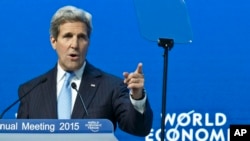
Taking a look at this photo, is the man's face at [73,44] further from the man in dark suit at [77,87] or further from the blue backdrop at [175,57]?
the blue backdrop at [175,57]

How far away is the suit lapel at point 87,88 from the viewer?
182 cm

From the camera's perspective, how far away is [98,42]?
2.46m

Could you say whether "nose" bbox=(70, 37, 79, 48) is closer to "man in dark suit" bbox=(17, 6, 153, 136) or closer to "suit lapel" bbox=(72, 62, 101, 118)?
"man in dark suit" bbox=(17, 6, 153, 136)

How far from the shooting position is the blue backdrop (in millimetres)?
2357

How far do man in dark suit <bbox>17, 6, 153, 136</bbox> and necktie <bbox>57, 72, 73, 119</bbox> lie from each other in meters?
0.01

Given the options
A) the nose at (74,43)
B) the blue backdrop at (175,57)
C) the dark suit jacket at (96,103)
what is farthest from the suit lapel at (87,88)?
the blue backdrop at (175,57)

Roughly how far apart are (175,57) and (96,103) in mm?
669

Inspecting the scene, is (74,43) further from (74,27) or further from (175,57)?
(175,57)

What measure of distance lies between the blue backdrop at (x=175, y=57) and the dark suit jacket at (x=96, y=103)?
459mm

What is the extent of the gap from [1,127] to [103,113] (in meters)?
0.47

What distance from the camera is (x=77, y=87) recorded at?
1.90 m

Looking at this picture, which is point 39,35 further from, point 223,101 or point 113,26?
point 223,101

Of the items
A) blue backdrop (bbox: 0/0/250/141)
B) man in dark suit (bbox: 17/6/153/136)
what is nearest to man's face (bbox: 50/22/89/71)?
man in dark suit (bbox: 17/6/153/136)

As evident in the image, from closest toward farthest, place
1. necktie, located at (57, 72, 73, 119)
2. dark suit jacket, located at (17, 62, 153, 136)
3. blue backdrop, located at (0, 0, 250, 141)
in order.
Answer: dark suit jacket, located at (17, 62, 153, 136) < necktie, located at (57, 72, 73, 119) < blue backdrop, located at (0, 0, 250, 141)
